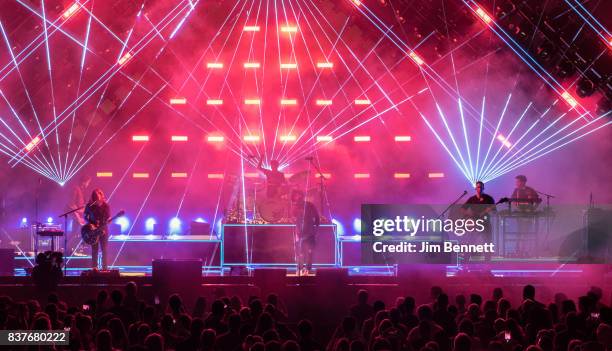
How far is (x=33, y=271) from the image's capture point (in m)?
12.8

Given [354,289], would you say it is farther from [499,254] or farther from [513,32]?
[513,32]

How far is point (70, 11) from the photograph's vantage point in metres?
19.1

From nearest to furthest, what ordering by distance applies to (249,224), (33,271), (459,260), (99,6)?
(33,271) → (459,260) → (249,224) → (99,6)

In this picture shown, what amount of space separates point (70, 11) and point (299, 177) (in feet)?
23.8

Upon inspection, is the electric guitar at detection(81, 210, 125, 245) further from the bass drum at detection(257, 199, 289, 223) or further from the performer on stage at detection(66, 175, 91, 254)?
the bass drum at detection(257, 199, 289, 223)

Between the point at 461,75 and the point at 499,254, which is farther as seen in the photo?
the point at 461,75

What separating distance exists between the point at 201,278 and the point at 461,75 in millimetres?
11315

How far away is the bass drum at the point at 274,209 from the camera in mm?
16562

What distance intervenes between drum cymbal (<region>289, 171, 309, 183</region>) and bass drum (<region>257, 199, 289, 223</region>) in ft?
4.09

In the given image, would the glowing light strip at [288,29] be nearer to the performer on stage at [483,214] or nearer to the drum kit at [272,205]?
the drum kit at [272,205]

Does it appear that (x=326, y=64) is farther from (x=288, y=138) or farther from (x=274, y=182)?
(x=274, y=182)

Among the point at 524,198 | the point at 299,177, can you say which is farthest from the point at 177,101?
the point at 524,198

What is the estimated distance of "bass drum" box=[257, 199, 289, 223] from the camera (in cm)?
1656

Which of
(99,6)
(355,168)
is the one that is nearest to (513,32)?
(355,168)
